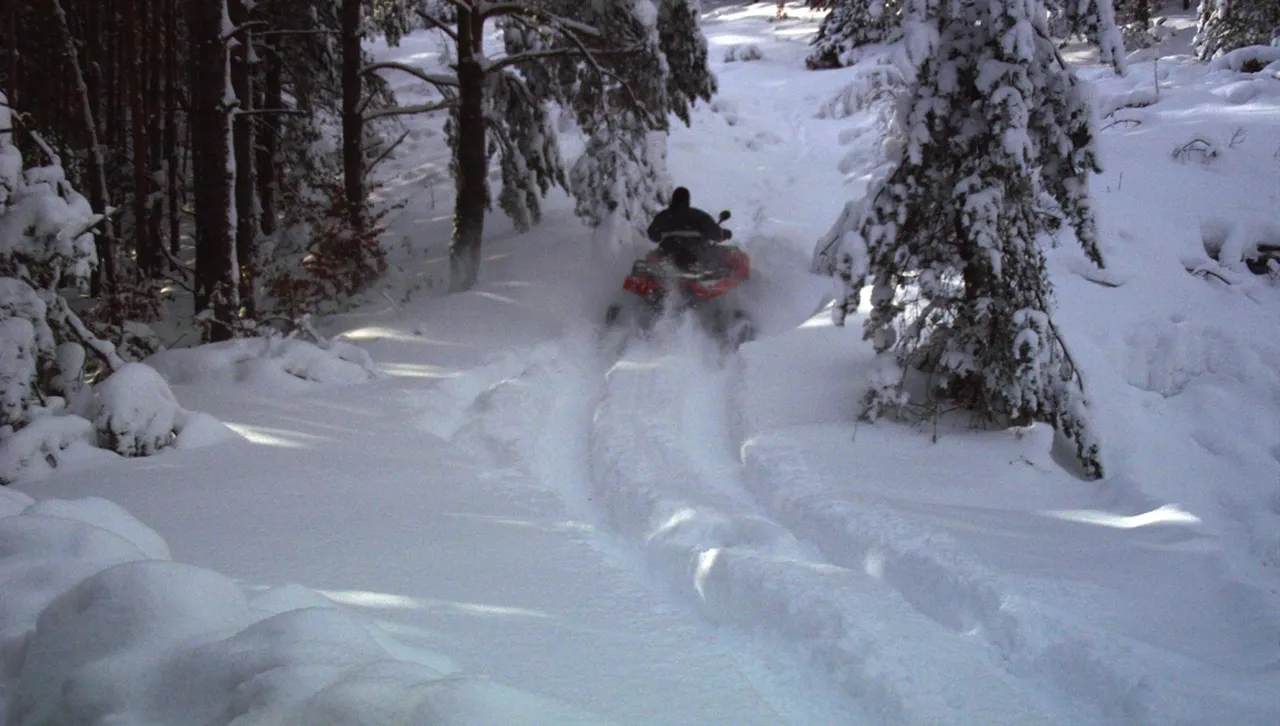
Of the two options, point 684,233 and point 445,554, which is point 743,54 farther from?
point 445,554

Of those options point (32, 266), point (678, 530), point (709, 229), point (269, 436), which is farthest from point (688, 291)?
point (32, 266)

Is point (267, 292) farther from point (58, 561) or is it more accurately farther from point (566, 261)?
point (58, 561)

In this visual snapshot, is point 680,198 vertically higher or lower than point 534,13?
lower

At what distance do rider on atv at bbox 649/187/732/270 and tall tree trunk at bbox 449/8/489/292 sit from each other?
2.51m

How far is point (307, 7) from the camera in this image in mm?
14781

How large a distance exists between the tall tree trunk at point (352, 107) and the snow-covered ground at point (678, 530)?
2.21 metres

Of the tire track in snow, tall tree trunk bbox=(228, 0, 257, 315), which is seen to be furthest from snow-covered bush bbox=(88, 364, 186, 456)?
tall tree trunk bbox=(228, 0, 257, 315)

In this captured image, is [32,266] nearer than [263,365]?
Yes

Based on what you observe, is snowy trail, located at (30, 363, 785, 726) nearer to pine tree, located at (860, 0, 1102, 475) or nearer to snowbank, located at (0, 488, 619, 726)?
snowbank, located at (0, 488, 619, 726)

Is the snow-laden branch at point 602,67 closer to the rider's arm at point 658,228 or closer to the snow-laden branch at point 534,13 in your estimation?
the snow-laden branch at point 534,13

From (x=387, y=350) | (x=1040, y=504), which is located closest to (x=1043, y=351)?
(x=1040, y=504)

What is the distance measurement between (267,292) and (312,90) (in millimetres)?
6234

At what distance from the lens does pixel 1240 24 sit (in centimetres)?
1773

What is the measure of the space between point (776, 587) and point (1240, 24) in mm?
18721
